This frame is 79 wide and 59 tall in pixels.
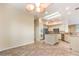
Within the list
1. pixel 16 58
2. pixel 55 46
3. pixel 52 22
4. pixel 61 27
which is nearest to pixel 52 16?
pixel 52 22

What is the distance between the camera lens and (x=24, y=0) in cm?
175

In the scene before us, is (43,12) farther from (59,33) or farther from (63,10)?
Answer: (59,33)

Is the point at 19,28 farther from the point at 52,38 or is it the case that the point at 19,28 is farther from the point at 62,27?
the point at 62,27

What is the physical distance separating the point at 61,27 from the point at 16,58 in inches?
55.2

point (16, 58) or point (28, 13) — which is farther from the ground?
point (28, 13)

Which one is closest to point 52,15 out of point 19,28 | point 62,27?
point 62,27

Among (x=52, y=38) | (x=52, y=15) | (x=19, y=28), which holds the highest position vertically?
(x=52, y=15)

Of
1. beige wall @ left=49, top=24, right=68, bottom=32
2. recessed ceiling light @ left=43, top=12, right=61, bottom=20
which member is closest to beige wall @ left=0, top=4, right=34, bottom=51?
recessed ceiling light @ left=43, top=12, right=61, bottom=20

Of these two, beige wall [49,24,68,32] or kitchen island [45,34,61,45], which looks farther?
kitchen island [45,34,61,45]

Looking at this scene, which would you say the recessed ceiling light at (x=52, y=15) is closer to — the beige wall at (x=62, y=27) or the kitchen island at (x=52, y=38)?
the beige wall at (x=62, y=27)

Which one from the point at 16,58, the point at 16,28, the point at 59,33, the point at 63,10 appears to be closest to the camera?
the point at 16,58

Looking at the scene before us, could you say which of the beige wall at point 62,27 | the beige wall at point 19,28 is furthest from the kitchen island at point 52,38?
the beige wall at point 19,28

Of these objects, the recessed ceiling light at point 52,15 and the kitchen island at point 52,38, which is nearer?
the recessed ceiling light at point 52,15

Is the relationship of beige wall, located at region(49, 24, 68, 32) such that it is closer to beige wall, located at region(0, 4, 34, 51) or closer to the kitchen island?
the kitchen island
